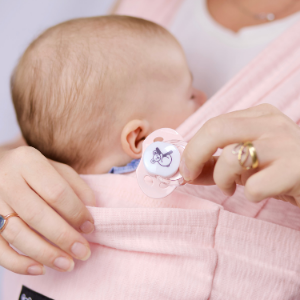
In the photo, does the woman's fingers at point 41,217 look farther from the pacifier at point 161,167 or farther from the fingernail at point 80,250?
the pacifier at point 161,167

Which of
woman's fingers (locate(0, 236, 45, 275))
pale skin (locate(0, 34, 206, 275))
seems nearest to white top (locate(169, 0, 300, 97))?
pale skin (locate(0, 34, 206, 275))

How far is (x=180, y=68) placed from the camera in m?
Result: 0.87

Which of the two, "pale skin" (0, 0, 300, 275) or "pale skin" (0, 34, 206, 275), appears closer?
"pale skin" (0, 0, 300, 275)

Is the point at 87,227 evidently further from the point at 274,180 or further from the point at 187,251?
the point at 274,180

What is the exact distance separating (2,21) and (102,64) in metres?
1.04

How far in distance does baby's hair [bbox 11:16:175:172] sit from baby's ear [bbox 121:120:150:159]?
47 millimetres

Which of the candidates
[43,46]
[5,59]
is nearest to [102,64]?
[43,46]

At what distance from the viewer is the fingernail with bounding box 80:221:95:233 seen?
0.58 metres

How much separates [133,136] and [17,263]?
40cm

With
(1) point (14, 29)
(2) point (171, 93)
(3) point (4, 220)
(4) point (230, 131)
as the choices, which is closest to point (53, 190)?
(3) point (4, 220)

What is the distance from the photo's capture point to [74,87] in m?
0.73

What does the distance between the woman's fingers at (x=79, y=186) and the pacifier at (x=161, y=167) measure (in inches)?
5.7

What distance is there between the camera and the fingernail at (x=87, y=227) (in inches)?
23.0

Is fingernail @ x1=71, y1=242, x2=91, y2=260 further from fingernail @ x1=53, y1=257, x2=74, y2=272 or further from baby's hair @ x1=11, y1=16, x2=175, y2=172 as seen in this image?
baby's hair @ x1=11, y1=16, x2=175, y2=172
